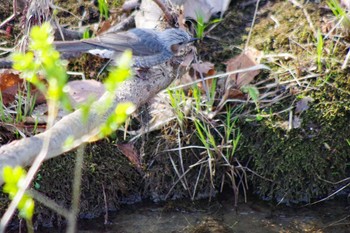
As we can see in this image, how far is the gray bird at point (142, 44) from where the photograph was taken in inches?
185

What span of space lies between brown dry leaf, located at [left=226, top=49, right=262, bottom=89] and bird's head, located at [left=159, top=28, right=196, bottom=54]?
438 millimetres

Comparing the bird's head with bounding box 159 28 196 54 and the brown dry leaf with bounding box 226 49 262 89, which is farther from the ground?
the bird's head with bounding box 159 28 196 54

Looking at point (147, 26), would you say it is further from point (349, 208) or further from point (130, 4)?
point (349, 208)

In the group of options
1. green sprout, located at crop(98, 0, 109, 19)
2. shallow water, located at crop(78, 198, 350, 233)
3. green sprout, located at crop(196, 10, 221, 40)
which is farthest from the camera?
green sprout, located at crop(98, 0, 109, 19)

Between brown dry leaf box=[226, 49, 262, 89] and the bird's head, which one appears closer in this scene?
the bird's head

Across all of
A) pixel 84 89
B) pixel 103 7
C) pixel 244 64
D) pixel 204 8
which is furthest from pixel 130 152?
pixel 204 8

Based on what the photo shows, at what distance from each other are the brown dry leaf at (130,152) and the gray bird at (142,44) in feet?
2.07

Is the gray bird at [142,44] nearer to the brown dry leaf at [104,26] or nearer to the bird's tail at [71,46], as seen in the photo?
the bird's tail at [71,46]

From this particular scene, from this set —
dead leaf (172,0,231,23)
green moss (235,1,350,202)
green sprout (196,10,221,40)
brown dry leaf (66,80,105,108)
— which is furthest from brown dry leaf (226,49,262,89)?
brown dry leaf (66,80,105,108)

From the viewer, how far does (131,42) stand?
4.96 m

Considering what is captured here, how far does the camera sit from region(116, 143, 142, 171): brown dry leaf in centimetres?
477

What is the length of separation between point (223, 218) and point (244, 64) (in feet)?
4.24

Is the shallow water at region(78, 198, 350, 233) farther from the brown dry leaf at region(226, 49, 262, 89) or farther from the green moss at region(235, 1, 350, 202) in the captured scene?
the brown dry leaf at region(226, 49, 262, 89)

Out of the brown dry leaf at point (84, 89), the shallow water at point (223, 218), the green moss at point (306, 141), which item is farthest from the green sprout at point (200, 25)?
the shallow water at point (223, 218)
